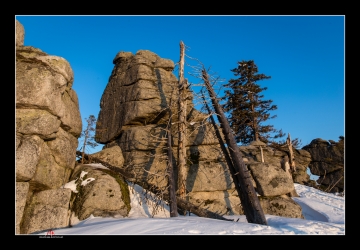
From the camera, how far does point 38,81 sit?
9922 mm

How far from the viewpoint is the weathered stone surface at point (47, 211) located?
31.1 ft

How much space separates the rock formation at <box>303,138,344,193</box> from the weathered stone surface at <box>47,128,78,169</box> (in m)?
30.9

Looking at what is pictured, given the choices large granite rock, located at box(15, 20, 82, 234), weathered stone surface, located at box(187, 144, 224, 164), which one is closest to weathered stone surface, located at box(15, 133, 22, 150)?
large granite rock, located at box(15, 20, 82, 234)

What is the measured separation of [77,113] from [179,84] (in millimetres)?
7208

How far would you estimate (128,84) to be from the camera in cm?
2045

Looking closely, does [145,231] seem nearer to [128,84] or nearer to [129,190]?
[129,190]

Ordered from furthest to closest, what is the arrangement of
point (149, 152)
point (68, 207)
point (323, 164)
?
point (323, 164) < point (149, 152) < point (68, 207)

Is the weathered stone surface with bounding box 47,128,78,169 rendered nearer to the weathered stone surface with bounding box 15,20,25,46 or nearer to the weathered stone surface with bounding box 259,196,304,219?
the weathered stone surface with bounding box 15,20,25,46

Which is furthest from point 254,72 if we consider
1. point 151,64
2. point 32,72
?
point 32,72

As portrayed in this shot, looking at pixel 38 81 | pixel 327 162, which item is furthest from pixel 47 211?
pixel 327 162

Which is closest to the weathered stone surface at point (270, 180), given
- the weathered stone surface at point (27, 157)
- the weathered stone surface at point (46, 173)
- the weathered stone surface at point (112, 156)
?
the weathered stone surface at point (112, 156)

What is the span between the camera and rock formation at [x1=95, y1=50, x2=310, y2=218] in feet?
50.0

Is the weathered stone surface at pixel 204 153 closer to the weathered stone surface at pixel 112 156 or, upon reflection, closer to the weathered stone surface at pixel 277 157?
the weathered stone surface at pixel 277 157

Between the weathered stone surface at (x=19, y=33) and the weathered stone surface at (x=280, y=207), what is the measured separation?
15.9 meters
